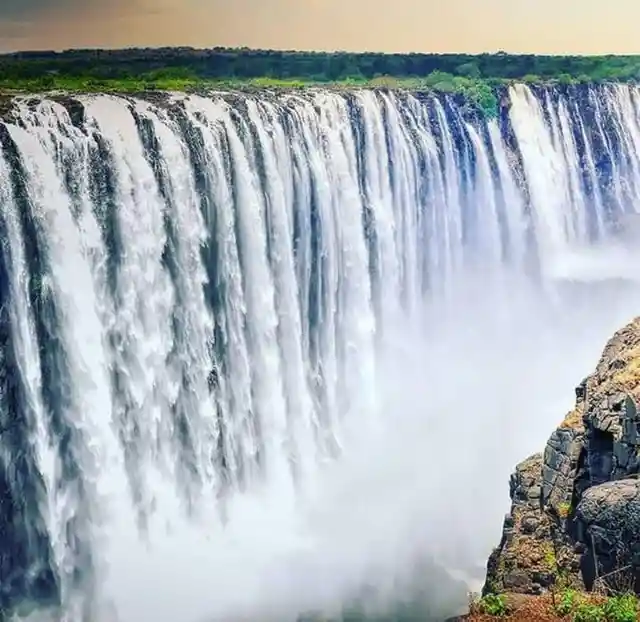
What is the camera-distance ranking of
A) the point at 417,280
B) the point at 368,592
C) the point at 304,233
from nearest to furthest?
1. the point at 368,592
2. the point at 304,233
3. the point at 417,280

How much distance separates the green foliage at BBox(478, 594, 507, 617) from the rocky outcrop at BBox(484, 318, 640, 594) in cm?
72

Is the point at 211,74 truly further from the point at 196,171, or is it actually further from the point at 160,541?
the point at 160,541

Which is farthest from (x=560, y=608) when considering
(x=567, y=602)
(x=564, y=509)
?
(x=564, y=509)

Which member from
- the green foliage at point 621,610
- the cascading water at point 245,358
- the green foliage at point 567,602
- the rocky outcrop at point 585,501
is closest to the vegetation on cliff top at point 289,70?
the cascading water at point 245,358

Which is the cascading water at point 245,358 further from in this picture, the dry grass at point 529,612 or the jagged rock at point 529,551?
the dry grass at point 529,612

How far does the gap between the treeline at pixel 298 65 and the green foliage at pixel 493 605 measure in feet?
24.3

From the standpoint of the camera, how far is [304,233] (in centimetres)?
1303

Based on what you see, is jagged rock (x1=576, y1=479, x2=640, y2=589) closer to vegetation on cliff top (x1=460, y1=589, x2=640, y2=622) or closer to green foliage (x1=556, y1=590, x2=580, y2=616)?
vegetation on cliff top (x1=460, y1=589, x2=640, y2=622)

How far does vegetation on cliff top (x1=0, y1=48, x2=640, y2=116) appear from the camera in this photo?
1186 cm

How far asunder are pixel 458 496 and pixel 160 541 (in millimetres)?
3362

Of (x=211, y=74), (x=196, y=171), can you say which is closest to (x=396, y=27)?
(x=211, y=74)

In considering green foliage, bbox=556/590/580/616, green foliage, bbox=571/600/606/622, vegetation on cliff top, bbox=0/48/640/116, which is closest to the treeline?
vegetation on cliff top, bbox=0/48/640/116

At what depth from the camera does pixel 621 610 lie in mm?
6277

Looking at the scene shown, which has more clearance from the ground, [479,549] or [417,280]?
[417,280]
